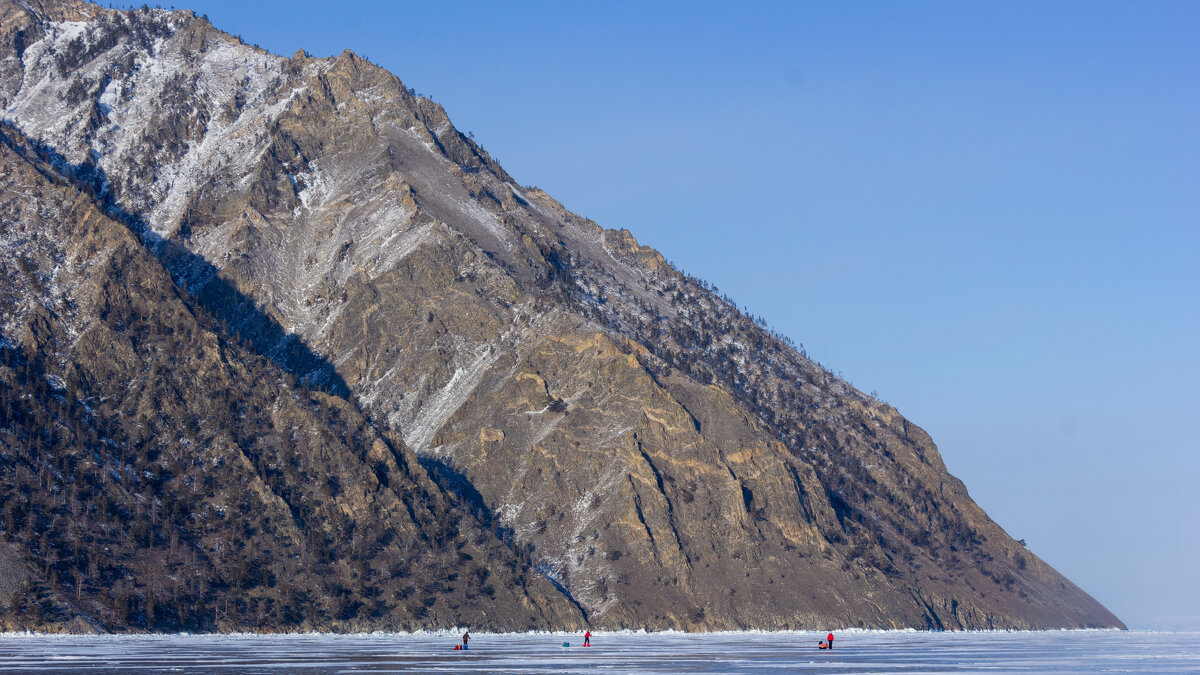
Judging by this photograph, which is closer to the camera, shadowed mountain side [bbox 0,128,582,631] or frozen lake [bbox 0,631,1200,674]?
frozen lake [bbox 0,631,1200,674]

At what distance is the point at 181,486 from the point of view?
541ft

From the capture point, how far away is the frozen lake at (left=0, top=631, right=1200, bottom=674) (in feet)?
296

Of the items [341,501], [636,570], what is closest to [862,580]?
[636,570]

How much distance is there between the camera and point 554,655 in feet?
365

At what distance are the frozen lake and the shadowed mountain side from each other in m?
9.30

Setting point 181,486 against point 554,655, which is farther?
point 181,486

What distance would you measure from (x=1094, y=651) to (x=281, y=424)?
370 ft

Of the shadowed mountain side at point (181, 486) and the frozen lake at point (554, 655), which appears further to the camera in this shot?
the shadowed mountain side at point (181, 486)

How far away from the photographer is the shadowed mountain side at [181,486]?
14538cm

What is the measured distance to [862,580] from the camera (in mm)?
189500

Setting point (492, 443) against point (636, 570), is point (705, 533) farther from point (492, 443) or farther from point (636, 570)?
point (492, 443)

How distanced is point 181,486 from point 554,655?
74.8 m

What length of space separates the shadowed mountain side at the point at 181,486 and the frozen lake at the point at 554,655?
9297 millimetres

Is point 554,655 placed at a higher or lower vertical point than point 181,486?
higher
